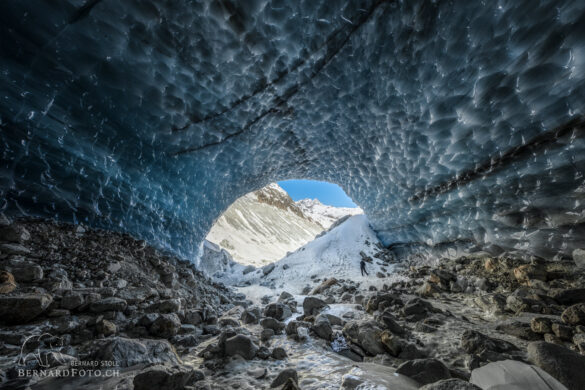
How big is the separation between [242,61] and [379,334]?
146 inches

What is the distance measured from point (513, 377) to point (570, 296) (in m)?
1.77

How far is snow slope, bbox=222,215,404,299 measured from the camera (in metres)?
6.02

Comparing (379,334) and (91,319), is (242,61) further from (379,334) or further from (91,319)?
(379,334)

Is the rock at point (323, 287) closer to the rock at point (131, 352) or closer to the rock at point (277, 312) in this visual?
the rock at point (277, 312)

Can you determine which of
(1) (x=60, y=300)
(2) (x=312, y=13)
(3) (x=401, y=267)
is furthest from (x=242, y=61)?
(3) (x=401, y=267)

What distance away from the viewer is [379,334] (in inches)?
64.1

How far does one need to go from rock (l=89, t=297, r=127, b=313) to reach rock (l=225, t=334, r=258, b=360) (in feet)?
3.02

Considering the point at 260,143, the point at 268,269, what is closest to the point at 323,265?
the point at 268,269

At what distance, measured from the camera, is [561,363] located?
1121 millimetres

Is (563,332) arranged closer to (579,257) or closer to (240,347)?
(579,257)

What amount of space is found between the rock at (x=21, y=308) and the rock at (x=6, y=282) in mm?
182

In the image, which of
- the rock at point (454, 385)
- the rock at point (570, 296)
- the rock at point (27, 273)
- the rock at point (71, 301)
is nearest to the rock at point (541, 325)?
the rock at point (570, 296)

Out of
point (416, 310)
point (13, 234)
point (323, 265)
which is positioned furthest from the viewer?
point (323, 265)

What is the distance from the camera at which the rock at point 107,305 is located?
162 cm
